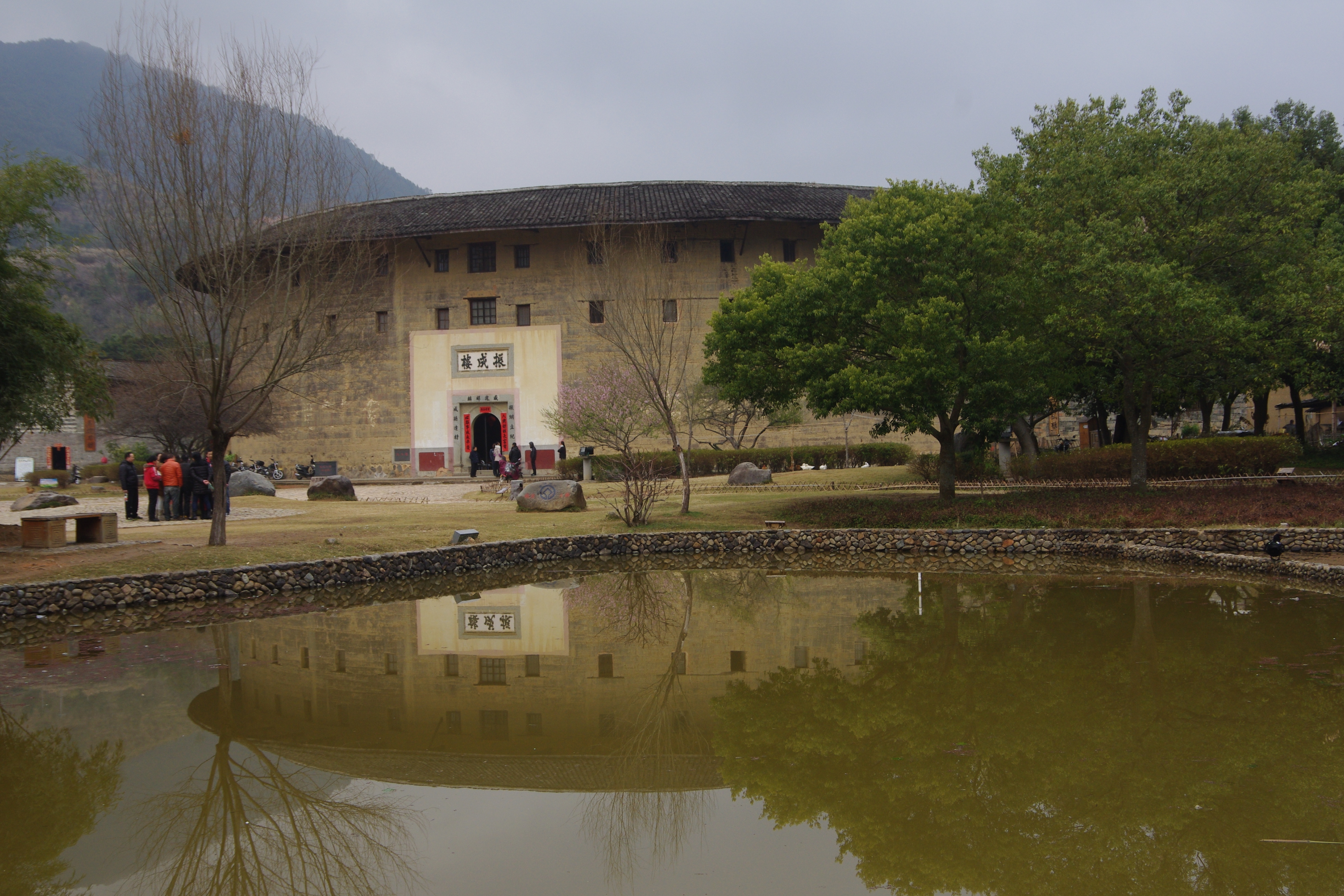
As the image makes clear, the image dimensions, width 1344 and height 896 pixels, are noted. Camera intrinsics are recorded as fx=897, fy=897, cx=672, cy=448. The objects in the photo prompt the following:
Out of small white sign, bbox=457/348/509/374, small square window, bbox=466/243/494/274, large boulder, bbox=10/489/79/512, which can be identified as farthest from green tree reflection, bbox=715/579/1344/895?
small square window, bbox=466/243/494/274

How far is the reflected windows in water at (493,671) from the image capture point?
7684mm

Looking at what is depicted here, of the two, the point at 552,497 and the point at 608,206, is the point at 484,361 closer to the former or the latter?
the point at 608,206

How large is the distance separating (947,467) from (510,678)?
1222cm

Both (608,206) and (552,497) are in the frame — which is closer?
(552,497)

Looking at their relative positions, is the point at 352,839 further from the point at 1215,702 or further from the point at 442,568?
the point at 442,568

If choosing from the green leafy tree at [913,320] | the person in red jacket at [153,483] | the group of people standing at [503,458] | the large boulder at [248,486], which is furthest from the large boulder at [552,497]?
the group of people standing at [503,458]

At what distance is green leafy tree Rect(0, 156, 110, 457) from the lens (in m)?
12.4

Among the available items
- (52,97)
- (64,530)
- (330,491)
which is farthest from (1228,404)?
(52,97)

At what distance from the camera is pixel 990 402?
16562mm

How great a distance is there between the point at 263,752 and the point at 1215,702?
21.8 ft

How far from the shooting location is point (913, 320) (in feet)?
50.2

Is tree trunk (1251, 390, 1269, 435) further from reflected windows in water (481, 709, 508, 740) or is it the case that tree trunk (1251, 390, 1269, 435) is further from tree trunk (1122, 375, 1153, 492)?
reflected windows in water (481, 709, 508, 740)

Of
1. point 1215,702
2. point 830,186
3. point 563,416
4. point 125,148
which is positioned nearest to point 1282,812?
point 1215,702

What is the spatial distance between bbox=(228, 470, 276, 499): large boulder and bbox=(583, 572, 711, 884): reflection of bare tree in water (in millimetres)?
19261
